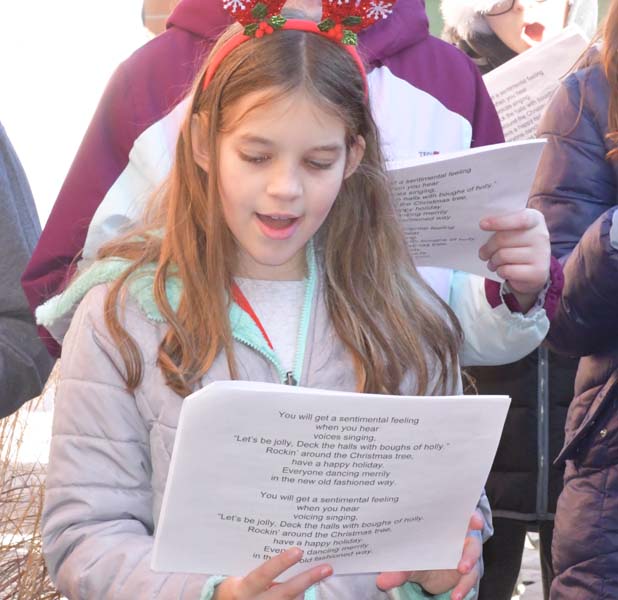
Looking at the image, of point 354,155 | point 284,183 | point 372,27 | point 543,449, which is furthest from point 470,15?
point 284,183

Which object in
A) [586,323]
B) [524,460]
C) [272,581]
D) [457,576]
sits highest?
[586,323]

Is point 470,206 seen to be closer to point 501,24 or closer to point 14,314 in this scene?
point 14,314

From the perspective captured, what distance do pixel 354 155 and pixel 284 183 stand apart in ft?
0.80

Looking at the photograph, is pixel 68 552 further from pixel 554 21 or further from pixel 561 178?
pixel 554 21

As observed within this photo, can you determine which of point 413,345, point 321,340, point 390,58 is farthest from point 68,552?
point 390,58

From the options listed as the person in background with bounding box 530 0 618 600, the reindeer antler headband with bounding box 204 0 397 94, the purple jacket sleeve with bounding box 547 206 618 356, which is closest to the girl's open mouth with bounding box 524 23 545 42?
the person in background with bounding box 530 0 618 600

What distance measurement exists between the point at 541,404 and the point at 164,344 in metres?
1.39

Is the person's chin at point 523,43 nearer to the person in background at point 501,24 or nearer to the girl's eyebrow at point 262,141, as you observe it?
the person in background at point 501,24

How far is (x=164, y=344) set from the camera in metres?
1.75

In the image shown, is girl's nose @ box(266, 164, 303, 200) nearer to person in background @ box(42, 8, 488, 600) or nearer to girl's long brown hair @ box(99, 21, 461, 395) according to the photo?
person in background @ box(42, 8, 488, 600)

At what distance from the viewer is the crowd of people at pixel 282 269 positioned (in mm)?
1695

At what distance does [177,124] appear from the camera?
6.88 feet

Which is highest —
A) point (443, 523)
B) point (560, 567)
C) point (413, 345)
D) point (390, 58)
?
point (390, 58)

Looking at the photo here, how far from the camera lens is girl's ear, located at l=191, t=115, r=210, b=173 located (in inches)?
72.7
